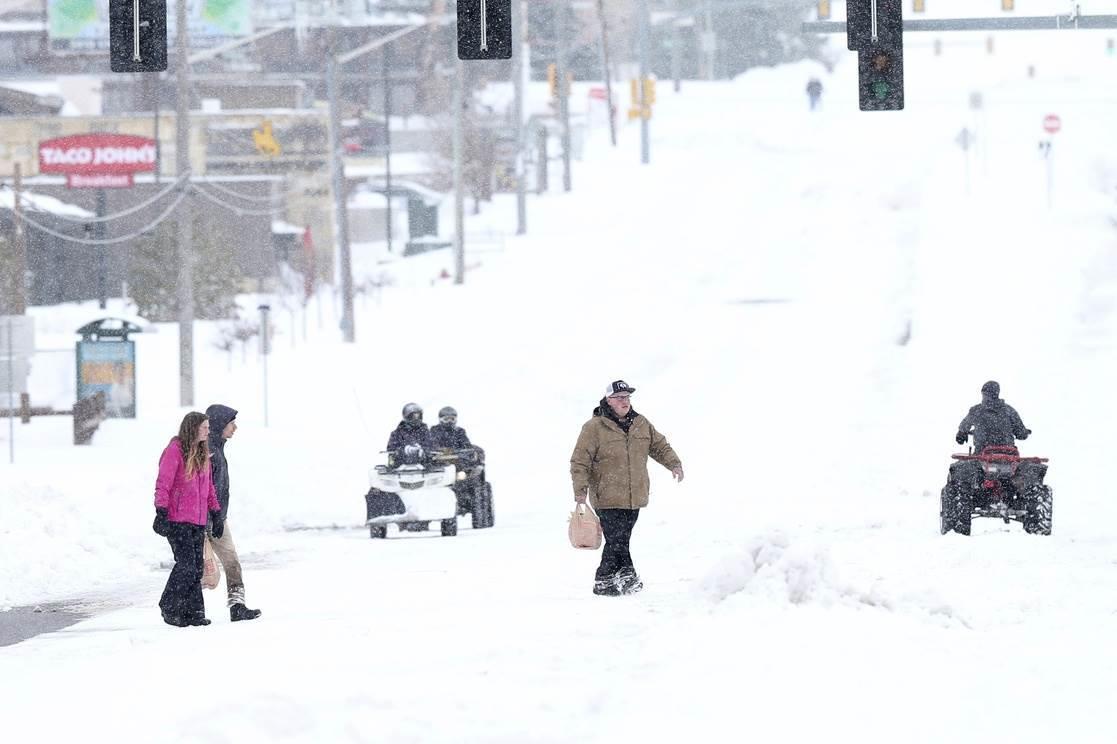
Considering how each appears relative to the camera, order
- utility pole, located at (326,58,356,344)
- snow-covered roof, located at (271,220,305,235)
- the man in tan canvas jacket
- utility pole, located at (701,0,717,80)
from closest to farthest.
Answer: the man in tan canvas jacket < utility pole, located at (326,58,356,344) < snow-covered roof, located at (271,220,305,235) < utility pole, located at (701,0,717,80)

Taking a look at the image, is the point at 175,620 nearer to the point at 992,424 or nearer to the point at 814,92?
the point at 992,424

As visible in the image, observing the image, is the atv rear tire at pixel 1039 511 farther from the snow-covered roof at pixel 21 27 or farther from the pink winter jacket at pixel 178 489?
the snow-covered roof at pixel 21 27

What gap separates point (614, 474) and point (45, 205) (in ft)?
196

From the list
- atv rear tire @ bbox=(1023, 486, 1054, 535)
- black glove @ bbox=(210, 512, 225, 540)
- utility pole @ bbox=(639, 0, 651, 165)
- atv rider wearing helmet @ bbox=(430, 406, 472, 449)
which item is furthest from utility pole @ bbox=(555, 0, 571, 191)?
black glove @ bbox=(210, 512, 225, 540)

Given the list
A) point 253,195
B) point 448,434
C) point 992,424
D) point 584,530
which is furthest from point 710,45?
point 584,530

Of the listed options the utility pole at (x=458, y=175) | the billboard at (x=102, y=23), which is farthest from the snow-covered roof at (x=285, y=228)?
the utility pole at (x=458, y=175)

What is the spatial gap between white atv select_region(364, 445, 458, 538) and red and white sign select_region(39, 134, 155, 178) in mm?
48455

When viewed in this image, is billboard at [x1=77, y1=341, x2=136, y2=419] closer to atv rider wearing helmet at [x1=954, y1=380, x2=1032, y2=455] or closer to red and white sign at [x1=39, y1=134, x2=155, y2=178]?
atv rider wearing helmet at [x1=954, y1=380, x2=1032, y2=455]

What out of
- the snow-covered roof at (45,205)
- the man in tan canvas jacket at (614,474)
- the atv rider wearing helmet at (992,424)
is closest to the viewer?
the man in tan canvas jacket at (614,474)

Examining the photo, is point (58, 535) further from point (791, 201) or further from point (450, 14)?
point (450, 14)

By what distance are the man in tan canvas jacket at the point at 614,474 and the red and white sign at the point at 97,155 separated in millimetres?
55983

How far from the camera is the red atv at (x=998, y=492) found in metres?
18.5

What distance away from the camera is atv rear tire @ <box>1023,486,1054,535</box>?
18547 mm

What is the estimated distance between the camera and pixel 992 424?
1900 centimetres
